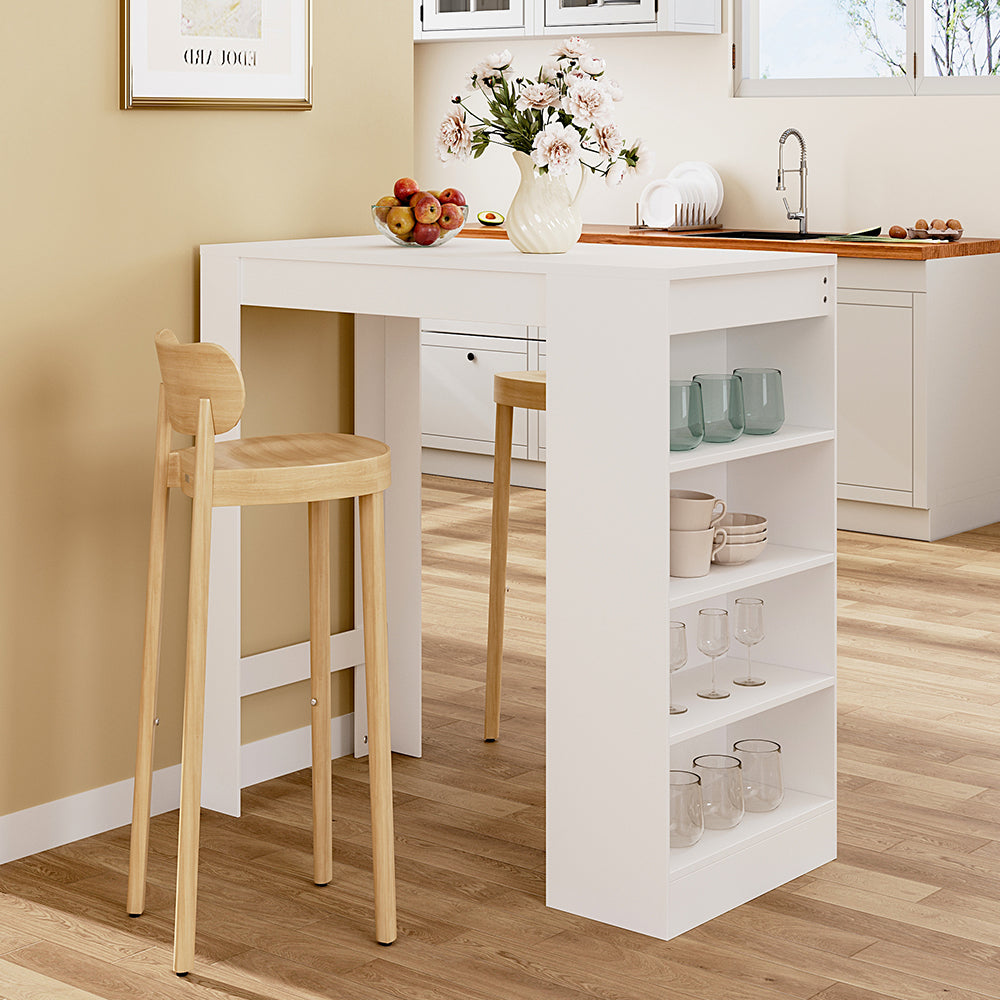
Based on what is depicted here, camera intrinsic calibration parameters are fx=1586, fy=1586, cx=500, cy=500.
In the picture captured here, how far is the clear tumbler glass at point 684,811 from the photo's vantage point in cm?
256

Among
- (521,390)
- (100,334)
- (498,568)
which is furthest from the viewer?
(498,568)

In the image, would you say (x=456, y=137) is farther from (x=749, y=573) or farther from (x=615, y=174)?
(x=749, y=573)

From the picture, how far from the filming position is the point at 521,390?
131 inches

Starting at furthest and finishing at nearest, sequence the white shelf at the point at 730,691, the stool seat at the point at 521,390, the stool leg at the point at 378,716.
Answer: the stool seat at the point at 521,390 → the white shelf at the point at 730,691 → the stool leg at the point at 378,716

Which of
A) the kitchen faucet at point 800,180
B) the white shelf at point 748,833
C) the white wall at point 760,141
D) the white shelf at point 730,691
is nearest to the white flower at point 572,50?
the white shelf at point 730,691

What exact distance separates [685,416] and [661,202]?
3.77m

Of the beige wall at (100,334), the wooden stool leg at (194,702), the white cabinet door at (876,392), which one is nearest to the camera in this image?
the wooden stool leg at (194,702)

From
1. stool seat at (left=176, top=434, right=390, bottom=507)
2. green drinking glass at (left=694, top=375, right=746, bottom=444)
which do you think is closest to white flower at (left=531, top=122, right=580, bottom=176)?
green drinking glass at (left=694, top=375, right=746, bottom=444)

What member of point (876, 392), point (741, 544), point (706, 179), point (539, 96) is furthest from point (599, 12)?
point (741, 544)

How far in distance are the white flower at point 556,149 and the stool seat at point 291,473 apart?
0.54 m

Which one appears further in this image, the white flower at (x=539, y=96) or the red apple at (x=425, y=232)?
the red apple at (x=425, y=232)

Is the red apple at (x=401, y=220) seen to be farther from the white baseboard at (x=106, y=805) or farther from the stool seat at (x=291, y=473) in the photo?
the white baseboard at (x=106, y=805)

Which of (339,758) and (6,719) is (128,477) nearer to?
(6,719)

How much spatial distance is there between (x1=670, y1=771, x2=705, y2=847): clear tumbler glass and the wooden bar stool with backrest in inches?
18.3
